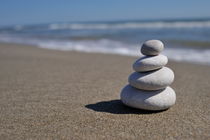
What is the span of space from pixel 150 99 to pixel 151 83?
22 centimetres

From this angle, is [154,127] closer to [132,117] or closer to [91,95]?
[132,117]

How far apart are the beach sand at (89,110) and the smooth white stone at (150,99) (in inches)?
4.9

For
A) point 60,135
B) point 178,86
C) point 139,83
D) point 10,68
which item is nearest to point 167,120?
point 139,83

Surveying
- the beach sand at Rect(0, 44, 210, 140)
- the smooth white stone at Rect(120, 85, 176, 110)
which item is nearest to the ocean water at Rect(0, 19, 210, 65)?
the beach sand at Rect(0, 44, 210, 140)

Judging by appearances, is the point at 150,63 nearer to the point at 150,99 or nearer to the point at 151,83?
the point at 151,83

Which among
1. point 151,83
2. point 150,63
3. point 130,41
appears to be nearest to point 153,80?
point 151,83

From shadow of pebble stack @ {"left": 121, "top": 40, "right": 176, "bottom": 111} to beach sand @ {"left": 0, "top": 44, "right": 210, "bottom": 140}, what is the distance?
6.7 inches

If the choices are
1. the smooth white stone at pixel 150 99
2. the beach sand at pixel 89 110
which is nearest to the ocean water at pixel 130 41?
the beach sand at pixel 89 110

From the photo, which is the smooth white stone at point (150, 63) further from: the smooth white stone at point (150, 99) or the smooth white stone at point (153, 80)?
the smooth white stone at point (150, 99)

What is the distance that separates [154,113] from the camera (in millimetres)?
3666

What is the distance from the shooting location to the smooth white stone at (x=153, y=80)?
11.5 ft

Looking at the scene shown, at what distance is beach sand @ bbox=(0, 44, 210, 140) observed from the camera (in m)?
3.08

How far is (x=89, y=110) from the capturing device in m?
3.83

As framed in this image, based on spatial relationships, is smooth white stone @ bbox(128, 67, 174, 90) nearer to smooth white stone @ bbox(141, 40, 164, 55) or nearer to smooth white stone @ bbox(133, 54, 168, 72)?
smooth white stone @ bbox(133, 54, 168, 72)
